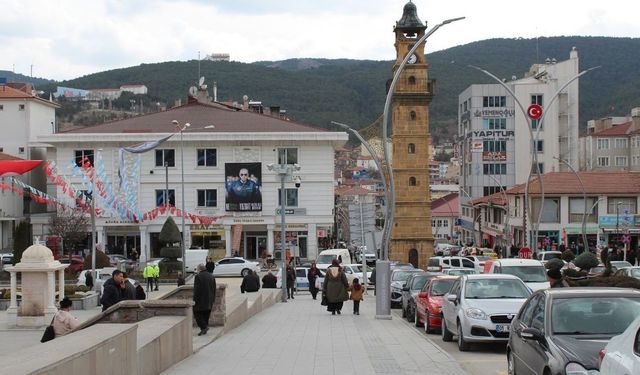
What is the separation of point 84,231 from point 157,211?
5.42 m

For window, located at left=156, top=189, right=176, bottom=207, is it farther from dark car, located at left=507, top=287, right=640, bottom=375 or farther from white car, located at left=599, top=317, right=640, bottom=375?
white car, located at left=599, top=317, right=640, bottom=375

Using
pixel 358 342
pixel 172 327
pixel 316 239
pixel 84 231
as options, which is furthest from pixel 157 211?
pixel 172 327

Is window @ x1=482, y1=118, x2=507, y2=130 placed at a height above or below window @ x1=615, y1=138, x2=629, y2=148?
above

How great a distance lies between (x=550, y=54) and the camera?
199250 millimetres

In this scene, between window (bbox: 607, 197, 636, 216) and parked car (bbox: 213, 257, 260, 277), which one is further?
window (bbox: 607, 197, 636, 216)

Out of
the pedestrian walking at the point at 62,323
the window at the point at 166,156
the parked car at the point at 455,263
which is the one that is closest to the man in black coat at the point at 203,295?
the pedestrian walking at the point at 62,323

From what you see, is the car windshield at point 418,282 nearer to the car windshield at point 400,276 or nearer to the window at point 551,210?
the car windshield at point 400,276

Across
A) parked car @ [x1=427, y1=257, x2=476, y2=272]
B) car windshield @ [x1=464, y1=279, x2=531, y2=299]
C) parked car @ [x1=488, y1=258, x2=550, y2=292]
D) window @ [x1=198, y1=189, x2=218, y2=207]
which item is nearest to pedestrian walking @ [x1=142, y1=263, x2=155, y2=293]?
parked car @ [x1=427, y1=257, x2=476, y2=272]

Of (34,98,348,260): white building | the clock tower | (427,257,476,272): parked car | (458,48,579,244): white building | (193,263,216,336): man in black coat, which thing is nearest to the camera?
(193,263,216,336): man in black coat

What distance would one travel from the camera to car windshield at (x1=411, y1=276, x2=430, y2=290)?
94.5 feet

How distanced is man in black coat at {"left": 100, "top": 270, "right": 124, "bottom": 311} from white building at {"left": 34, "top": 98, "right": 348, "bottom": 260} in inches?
2066

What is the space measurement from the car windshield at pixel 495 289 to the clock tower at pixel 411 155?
2522 inches

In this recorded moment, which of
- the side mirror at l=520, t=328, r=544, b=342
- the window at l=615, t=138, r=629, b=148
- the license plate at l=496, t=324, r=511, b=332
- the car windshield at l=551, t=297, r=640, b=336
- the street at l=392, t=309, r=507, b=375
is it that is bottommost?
the street at l=392, t=309, r=507, b=375

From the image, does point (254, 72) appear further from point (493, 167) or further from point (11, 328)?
point (11, 328)
